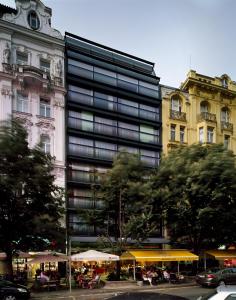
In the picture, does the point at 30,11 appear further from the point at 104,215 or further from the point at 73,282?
the point at 73,282

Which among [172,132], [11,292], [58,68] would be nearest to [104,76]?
[58,68]

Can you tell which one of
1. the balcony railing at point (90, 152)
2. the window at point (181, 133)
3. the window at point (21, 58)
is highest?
the window at point (21, 58)

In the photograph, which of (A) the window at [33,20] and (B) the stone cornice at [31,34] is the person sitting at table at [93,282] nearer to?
(B) the stone cornice at [31,34]

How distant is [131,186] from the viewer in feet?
115

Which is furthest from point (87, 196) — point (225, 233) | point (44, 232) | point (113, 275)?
point (44, 232)

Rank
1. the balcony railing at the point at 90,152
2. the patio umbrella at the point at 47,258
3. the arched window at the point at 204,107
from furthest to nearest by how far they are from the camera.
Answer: the arched window at the point at 204,107
the balcony railing at the point at 90,152
the patio umbrella at the point at 47,258

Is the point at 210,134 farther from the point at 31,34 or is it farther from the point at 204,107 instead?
the point at 31,34

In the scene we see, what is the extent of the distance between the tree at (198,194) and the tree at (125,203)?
4.54 feet

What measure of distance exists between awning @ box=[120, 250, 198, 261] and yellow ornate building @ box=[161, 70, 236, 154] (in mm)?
15247

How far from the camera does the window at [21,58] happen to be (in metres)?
41.7

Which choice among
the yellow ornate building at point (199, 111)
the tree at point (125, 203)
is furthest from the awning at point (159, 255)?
the yellow ornate building at point (199, 111)

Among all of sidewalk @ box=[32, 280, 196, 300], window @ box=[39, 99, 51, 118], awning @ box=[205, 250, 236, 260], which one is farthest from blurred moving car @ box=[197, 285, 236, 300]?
window @ box=[39, 99, 51, 118]

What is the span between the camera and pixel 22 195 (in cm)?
2834

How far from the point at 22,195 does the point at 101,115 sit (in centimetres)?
1945
